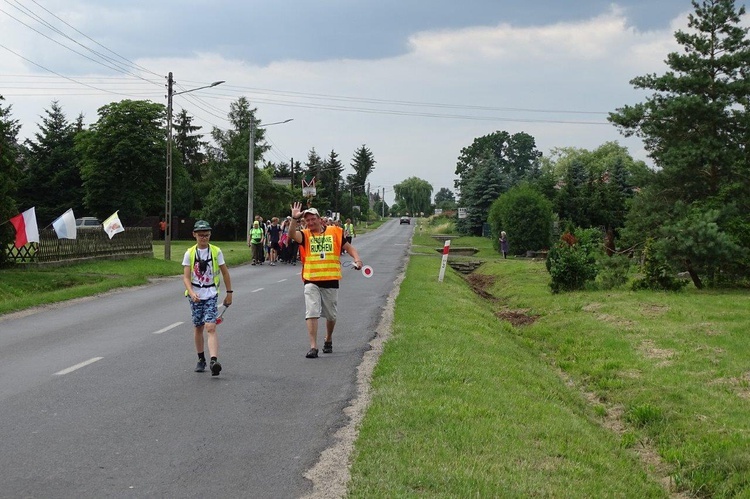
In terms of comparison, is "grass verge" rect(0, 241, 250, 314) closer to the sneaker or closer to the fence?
the fence

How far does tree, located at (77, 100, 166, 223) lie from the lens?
221 ft

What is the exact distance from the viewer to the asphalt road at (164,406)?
18.7 feet

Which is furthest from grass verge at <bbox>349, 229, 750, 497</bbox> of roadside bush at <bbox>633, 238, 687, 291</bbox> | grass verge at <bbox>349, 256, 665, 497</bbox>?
roadside bush at <bbox>633, 238, 687, 291</bbox>

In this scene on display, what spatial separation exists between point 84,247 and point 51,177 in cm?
4458

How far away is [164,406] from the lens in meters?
7.93

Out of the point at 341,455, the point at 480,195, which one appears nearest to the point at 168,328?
the point at 341,455

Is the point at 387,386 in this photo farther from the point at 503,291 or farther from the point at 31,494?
the point at 503,291

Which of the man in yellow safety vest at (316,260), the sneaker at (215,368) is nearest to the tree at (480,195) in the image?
the man in yellow safety vest at (316,260)

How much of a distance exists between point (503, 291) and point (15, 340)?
19450 millimetres

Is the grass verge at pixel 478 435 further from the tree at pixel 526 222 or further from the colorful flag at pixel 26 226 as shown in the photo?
the tree at pixel 526 222

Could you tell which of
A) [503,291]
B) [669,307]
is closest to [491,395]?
[669,307]

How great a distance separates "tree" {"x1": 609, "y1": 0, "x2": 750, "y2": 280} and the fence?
2000cm

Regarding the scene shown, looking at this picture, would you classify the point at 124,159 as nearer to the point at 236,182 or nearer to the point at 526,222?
the point at 236,182

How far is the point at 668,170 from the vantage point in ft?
95.3
